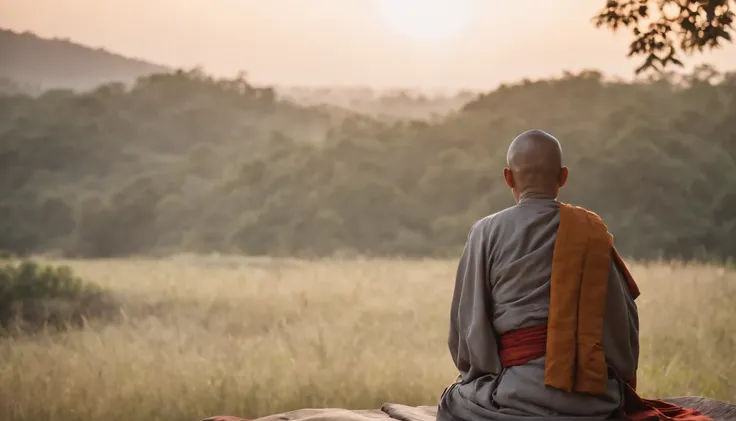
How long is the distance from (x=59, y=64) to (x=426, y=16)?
7.92 feet

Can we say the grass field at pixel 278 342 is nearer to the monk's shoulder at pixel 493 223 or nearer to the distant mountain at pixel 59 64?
the distant mountain at pixel 59 64

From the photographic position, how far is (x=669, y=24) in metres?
4.46

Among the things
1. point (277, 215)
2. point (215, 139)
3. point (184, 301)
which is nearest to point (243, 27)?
point (215, 139)

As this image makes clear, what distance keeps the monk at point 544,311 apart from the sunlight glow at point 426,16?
3.50 m

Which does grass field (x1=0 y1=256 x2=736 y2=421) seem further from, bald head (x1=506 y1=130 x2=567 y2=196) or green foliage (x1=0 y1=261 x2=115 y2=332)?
bald head (x1=506 y1=130 x2=567 y2=196)

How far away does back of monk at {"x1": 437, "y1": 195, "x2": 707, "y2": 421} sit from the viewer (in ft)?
7.73

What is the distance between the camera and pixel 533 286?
7.92ft

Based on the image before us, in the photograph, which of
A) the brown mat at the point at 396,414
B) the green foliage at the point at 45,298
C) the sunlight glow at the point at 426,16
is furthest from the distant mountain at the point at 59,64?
the brown mat at the point at 396,414

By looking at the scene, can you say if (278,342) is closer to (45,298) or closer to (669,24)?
(45,298)

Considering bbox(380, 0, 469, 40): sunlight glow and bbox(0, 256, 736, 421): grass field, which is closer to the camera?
bbox(0, 256, 736, 421): grass field

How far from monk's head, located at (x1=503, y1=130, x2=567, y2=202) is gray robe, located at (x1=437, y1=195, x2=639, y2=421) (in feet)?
0.11

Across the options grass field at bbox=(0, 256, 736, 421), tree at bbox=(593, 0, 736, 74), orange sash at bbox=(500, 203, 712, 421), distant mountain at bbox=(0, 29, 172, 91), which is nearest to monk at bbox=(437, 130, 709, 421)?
orange sash at bbox=(500, 203, 712, 421)

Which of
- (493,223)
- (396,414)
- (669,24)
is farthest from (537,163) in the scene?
(669,24)

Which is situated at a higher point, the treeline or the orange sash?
the treeline
